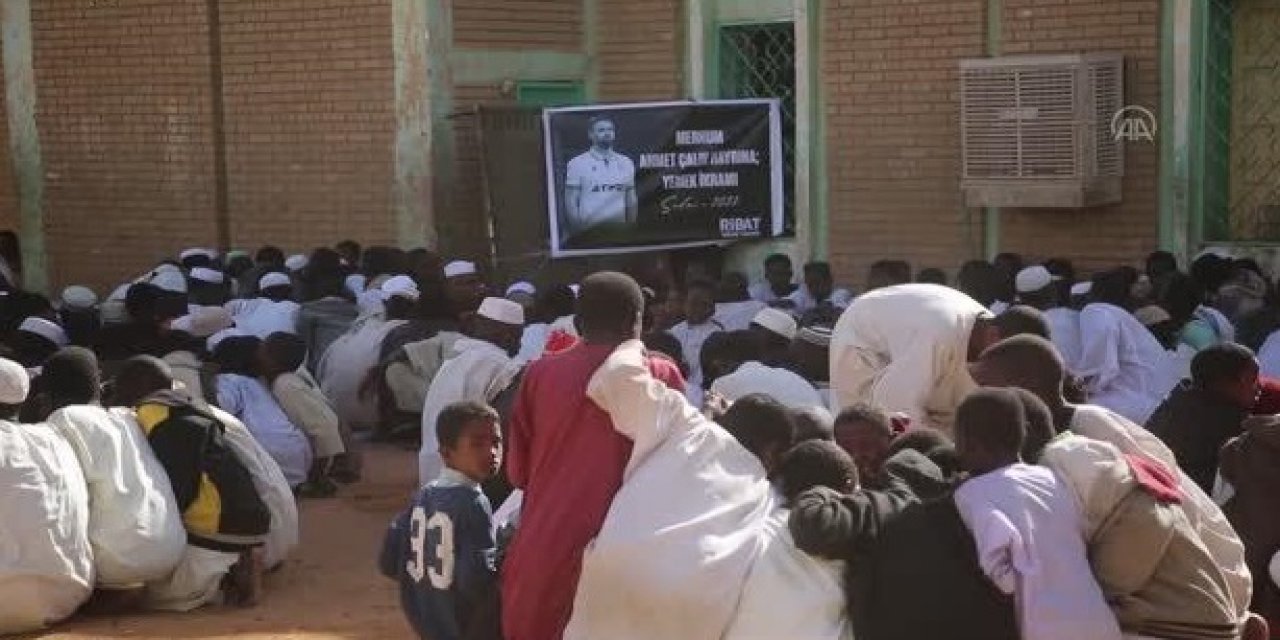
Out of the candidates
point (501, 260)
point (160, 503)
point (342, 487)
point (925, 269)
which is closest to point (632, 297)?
point (160, 503)

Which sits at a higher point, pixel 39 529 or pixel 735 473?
pixel 735 473

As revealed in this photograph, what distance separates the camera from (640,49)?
13.3 metres

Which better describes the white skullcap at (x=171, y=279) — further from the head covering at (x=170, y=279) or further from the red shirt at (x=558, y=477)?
the red shirt at (x=558, y=477)

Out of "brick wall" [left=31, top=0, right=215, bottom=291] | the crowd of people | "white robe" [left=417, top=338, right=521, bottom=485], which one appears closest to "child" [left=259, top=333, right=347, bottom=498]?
the crowd of people

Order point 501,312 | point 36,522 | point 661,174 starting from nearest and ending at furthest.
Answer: point 36,522
point 501,312
point 661,174

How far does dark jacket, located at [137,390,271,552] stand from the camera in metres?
7.35

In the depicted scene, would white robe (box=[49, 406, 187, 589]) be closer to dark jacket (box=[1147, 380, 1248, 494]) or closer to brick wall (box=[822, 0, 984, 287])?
dark jacket (box=[1147, 380, 1248, 494])

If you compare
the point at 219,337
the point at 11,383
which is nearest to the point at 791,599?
the point at 11,383

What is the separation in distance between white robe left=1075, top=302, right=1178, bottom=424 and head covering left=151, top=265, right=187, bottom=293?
5833 millimetres

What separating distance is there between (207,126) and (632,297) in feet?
32.3

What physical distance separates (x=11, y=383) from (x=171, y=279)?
522 centimetres

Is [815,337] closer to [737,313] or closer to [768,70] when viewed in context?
[737,313]

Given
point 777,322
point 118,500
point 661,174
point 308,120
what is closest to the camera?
point 118,500

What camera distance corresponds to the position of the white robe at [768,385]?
723cm
